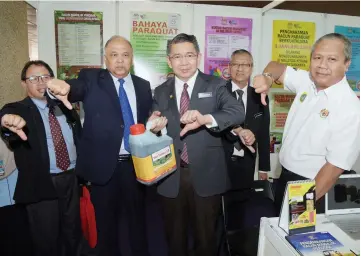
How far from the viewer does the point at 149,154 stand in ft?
4.39

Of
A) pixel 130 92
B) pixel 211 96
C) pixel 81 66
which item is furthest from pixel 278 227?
pixel 81 66

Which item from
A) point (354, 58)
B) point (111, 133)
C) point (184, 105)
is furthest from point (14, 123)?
point (354, 58)

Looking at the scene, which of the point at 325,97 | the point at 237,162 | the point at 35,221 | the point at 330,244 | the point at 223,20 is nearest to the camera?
the point at 330,244

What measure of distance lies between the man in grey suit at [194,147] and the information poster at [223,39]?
147cm

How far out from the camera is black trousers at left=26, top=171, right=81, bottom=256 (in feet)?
5.91

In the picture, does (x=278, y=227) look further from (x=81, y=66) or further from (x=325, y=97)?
(x=81, y=66)

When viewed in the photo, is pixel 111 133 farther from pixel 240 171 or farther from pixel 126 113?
pixel 240 171

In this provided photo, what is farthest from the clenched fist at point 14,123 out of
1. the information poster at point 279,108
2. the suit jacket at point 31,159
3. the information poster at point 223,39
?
the information poster at point 279,108

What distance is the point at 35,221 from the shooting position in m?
1.80

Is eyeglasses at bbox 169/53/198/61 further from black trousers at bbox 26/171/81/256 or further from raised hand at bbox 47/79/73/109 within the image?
black trousers at bbox 26/171/81/256

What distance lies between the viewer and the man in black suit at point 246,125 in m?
2.37

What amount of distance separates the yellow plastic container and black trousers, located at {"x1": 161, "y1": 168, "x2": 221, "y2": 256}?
0.22 m

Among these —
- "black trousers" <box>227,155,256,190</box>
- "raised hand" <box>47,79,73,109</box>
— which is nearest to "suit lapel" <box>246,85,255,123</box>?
"black trousers" <box>227,155,256,190</box>

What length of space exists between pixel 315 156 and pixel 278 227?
1.61ft
